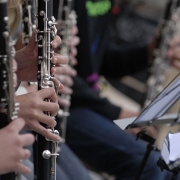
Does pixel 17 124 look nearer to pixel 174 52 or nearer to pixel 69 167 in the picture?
pixel 69 167

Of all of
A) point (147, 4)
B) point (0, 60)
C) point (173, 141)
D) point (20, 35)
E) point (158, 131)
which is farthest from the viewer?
point (147, 4)

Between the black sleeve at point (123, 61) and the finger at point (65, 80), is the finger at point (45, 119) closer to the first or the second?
the finger at point (65, 80)

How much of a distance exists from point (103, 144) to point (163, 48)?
0.50 m

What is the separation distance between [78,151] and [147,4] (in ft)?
5.68

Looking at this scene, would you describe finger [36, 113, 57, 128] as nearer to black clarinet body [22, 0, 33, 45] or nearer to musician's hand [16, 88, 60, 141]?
musician's hand [16, 88, 60, 141]

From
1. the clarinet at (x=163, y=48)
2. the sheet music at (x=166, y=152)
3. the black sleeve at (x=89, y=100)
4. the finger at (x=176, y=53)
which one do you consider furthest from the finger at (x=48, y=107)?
the finger at (x=176, y=53)

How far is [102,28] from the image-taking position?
1499 mm

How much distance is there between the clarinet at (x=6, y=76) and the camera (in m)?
0.59

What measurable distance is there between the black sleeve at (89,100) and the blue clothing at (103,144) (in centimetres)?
3

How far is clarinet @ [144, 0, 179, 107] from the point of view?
4.75ft

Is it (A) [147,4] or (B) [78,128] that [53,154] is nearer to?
(B) [78,128]

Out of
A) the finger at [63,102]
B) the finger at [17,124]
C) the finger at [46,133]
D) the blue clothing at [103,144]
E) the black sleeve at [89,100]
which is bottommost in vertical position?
Answer: the blue clothing at [103,144]

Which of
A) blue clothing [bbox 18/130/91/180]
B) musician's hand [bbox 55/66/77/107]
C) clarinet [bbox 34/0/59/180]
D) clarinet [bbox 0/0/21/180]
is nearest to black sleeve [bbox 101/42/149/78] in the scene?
musician's hand [bbox 55/66/77/107]

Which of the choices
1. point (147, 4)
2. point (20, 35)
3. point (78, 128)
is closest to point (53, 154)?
point (20, 35)
